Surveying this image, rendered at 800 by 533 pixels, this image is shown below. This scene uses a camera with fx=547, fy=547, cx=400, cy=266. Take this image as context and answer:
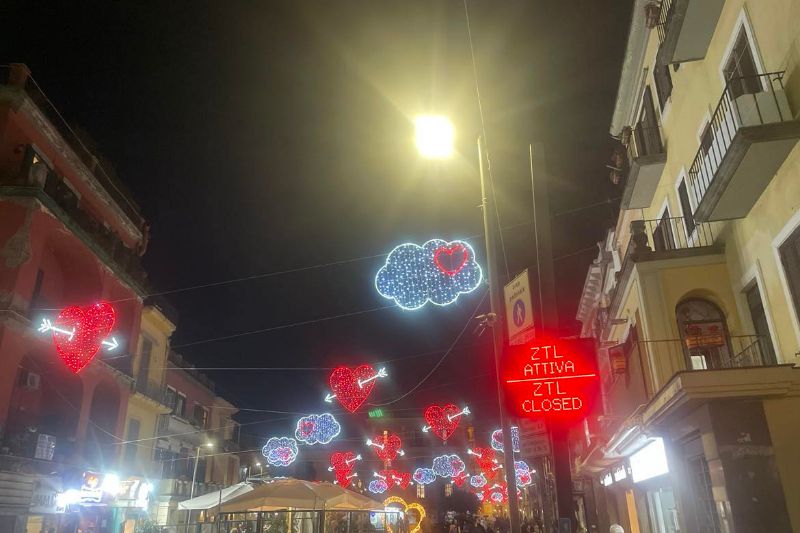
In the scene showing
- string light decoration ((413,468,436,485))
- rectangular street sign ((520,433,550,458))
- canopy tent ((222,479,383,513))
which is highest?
string light decoration ((413,468,436,485))

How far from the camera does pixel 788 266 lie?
900 cm

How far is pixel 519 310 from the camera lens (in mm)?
8539

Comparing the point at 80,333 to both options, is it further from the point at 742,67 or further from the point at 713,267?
the point at 742,67

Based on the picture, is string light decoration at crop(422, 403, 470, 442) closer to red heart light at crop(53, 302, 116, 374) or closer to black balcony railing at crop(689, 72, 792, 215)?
red heart light at crop(53, 302, 116, 374)

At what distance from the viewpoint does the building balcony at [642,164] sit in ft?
48.2

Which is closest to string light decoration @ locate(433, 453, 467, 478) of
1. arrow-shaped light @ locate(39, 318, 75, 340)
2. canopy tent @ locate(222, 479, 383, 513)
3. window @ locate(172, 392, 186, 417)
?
window @ locate(172, 392, 186, 417)

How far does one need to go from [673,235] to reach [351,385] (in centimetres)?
1001

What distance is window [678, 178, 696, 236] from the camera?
13345mm

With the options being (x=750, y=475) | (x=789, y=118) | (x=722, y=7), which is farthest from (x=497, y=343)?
(x=722, y=7)

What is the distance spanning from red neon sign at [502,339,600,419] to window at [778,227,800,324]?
383 centimetres

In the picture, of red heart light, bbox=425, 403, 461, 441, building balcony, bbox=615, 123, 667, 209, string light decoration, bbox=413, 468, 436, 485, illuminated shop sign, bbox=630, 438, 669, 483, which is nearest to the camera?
illuminated shop sign, bbox=630, 438, 669, 483

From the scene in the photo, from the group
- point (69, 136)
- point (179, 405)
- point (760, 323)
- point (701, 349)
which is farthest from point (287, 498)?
point (179, 405)

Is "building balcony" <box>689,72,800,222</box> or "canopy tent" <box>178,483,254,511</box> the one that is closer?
"building balcony" <box>689,72,800,222</box>

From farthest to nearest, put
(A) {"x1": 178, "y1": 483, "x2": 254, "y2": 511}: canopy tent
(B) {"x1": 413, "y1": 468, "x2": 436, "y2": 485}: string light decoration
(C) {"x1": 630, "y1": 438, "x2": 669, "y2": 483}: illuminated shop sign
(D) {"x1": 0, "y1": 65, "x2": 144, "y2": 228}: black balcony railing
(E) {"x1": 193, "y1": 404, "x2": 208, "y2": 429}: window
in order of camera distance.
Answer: (B) {"x1": 413, "y1": 468, "x2": 436, "y2": 485}: string light decoration → (E) {"x1": 193, "y1": 404, "x2": 208, "y2": 429}: window → (D) {"x1": 0, "y1": 65, "x2": 144, "y2": 228}: black balcony railing → (A) {"x1": 178, "y1": 483, "x2": 254, "y2": 511}: canopy tent → (C) {"x1": 630, "y1": 438, "x2": 669, "y2": 483}: illuminated shop sign
